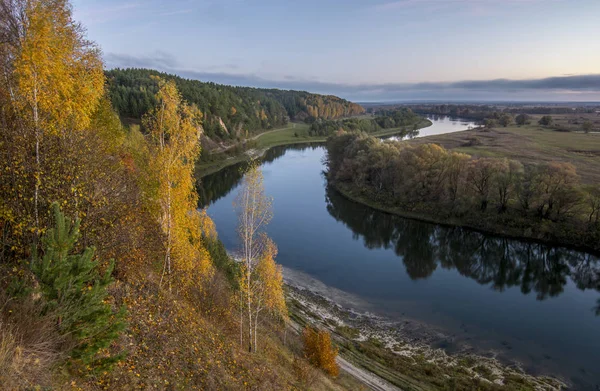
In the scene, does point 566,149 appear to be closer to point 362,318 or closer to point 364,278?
point 364,278

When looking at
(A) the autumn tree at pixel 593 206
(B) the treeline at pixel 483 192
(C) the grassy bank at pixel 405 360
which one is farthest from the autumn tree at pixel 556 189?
(C) the grassy bank at pixel 405 360

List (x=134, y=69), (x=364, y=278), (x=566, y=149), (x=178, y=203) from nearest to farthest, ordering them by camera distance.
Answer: (x=178, y=203) < (x=364, y=278) < (x=566, y=149) < (x=134, y=69)

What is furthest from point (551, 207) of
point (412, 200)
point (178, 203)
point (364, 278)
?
point (178, 203)

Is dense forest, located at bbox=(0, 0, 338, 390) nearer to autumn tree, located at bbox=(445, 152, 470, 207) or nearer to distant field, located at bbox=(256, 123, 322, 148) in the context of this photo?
autumn tree, located at bbox=(445, 152, 470, 207)

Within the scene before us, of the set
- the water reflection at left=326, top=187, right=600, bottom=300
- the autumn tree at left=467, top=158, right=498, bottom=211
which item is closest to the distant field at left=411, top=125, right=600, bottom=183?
the autumn tree at left=467, top=158, right=498, bottom=211

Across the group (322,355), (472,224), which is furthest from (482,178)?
(322,355)

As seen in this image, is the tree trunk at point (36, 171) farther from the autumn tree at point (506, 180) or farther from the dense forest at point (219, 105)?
the autumn tree at point (506, 180)

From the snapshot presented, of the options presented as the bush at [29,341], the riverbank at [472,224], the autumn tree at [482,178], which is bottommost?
the riverbank at [472,224]
